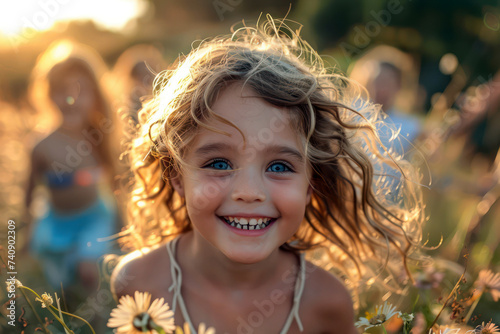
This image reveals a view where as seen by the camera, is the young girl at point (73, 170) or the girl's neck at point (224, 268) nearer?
the girl's neck at point (224, 268)

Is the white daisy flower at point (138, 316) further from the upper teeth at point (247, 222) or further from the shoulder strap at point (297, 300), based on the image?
the shoulder strap at point (297, 300)

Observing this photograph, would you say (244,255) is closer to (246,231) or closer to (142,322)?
(246,231)

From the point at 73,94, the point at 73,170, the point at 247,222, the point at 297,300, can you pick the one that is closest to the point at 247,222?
the point at 247,222

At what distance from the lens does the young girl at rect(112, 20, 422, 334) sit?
1.28 m

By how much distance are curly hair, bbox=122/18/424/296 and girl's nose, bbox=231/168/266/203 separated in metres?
0.17

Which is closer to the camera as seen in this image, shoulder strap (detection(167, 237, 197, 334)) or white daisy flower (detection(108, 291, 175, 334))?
white daisy flower (detection(108, 291, 175, 334))

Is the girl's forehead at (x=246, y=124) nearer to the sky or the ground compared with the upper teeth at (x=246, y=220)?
nearer to the sky

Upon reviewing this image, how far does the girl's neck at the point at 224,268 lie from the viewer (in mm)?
1492

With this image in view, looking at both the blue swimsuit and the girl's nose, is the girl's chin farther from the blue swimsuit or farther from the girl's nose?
the blue swimsuit

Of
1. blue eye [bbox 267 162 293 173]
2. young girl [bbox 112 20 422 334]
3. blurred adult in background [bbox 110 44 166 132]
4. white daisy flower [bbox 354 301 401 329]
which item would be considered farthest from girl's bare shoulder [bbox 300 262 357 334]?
blurred adult in background [bbox 110 44 166 132]

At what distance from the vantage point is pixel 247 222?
4.24ft

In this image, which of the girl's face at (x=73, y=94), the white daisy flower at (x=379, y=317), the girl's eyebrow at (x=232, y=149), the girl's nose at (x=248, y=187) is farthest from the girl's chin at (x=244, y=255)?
the girl's face at (x=73, y=94)

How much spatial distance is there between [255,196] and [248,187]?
0.10 ft

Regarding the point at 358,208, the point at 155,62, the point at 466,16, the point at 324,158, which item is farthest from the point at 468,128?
the point at 466,16
